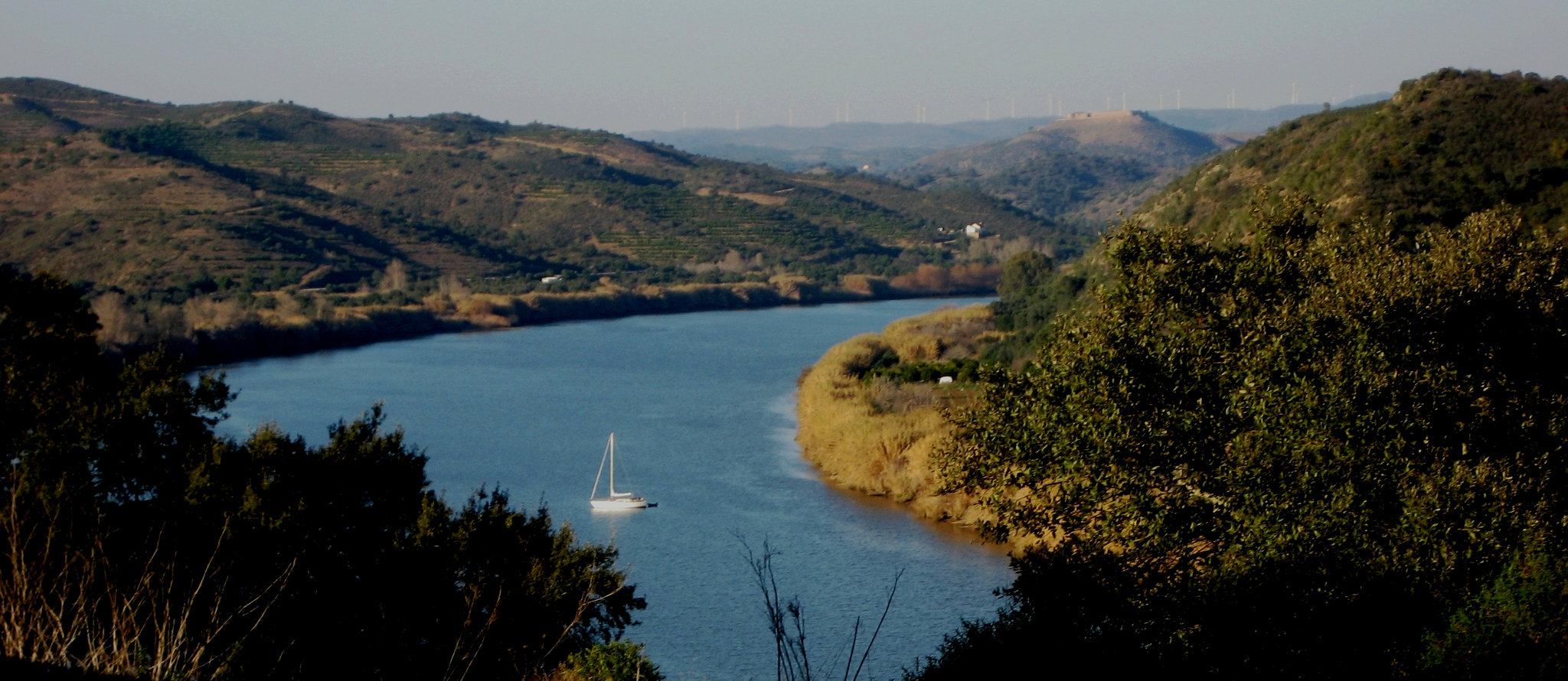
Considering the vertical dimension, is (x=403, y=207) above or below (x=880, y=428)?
above

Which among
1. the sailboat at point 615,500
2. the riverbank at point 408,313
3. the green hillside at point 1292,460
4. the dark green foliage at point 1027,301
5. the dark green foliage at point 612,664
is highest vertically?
the green hillside at point 1292,460

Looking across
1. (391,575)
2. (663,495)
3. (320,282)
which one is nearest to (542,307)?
(320,282)

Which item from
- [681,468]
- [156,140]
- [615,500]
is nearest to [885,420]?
→ [681,468]

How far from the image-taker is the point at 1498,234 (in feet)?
38.7

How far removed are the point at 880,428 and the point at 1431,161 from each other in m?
12.4

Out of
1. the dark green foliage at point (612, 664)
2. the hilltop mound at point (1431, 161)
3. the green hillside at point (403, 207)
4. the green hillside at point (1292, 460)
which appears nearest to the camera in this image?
the green hillside at point (1292, 460)

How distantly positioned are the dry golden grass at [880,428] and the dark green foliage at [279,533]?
276 inches

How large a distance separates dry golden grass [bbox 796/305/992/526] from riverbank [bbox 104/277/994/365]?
17455 mm

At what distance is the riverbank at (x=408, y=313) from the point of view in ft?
156

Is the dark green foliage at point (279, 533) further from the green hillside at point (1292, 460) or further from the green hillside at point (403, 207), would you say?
the green hillside at point (403, 207)

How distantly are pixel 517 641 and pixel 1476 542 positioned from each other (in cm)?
776

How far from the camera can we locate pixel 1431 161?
2878 cm

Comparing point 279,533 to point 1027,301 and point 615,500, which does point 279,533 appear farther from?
point 1027,301

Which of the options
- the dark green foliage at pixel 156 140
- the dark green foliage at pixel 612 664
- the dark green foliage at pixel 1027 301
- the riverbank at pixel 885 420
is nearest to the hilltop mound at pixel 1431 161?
the dark green foliage at pixel 1027 301
